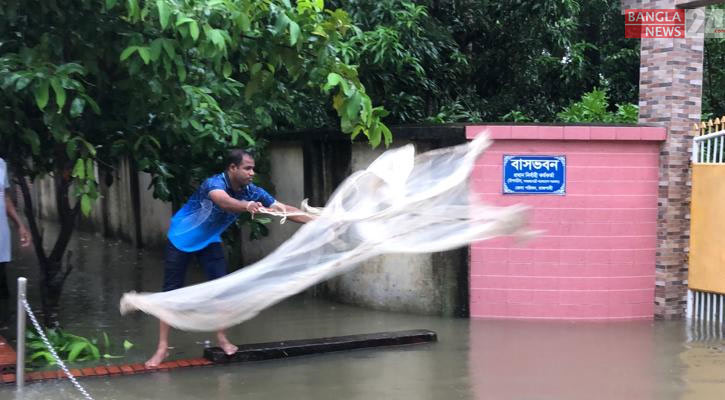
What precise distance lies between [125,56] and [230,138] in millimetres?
1948

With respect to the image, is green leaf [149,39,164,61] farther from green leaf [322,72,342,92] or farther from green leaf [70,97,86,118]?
green leaf [322,72,342,92]

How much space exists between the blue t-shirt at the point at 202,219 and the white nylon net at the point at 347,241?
676 millimetres

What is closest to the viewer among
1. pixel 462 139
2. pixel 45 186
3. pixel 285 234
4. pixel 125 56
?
pixel 125 56

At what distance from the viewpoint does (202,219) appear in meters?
5.82

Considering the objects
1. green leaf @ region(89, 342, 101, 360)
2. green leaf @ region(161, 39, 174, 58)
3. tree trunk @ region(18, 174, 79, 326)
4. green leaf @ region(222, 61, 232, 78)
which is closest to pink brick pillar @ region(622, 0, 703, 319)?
green leaf @ region(222, 61, 232, 78)

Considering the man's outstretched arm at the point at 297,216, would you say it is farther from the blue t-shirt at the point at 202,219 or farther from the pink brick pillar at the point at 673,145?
the pink brick pillar at the point at 673,145

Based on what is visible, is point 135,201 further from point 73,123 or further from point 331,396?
point 331,396

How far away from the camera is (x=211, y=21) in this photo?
5.30m

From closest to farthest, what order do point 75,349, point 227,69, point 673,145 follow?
point 227,69 < point 75,349 < point 673,145

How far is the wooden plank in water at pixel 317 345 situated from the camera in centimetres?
596

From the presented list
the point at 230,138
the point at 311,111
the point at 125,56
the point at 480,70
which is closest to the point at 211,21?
the point at 125,56

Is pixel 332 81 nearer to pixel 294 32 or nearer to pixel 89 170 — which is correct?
pixel 294 32

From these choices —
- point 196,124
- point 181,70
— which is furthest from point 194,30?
point 196,124

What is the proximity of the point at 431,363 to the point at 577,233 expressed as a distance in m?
2.24
